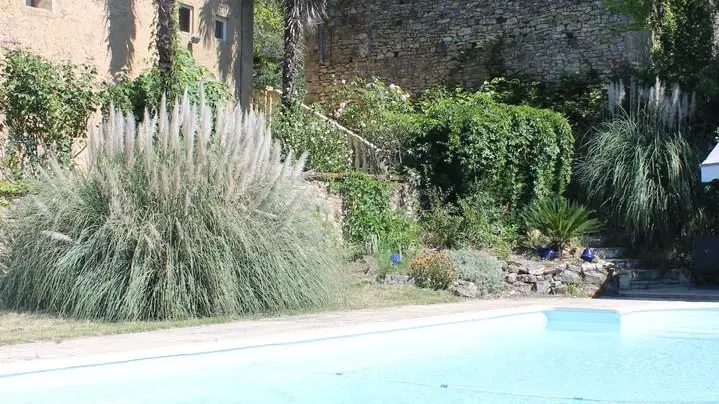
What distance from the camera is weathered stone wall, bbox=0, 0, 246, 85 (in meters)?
13.9

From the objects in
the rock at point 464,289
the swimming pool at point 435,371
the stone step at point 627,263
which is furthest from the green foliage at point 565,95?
the swimming pool at point 435,371

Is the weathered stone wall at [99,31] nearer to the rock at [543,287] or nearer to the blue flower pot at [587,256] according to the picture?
the rock at [543,287]

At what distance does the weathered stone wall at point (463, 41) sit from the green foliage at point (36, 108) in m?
10.4

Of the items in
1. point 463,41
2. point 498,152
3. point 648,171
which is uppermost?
point 463,41

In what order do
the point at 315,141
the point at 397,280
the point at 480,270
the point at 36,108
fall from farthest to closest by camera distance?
1. the point at 315,141
2. the point at 36,108
3. the point at 480,270
4. the point at 397,280

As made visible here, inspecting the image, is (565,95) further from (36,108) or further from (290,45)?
(36,108)

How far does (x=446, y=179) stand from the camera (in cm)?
1634

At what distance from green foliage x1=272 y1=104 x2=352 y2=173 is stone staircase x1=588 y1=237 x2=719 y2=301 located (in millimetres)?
4979

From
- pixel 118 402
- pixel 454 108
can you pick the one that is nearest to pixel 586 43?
pixel 454 108

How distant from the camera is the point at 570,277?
13.4 metres

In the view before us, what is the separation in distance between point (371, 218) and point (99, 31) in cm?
611

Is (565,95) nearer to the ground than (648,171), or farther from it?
farther from it

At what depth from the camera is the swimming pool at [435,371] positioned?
633 cm

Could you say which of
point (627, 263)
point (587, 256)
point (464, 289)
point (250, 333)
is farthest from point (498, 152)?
point (250, 333)
